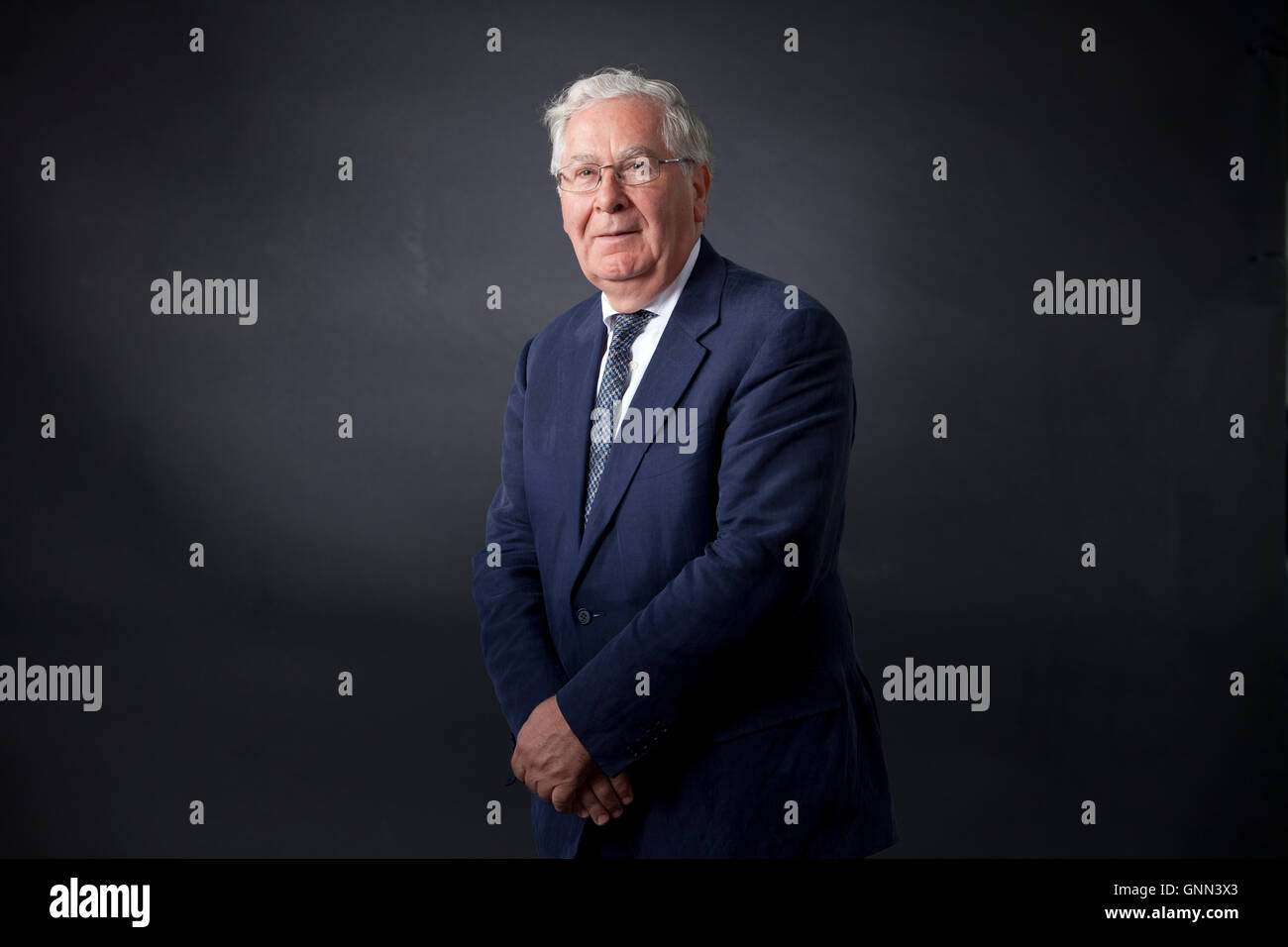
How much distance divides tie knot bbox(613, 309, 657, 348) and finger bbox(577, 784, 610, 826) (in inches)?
31.3

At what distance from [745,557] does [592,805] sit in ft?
1.71

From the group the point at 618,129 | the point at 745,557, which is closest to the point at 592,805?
the point at 745,557

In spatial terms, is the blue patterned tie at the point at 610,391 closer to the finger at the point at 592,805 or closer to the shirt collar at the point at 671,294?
the shirt collar at the point at 671,294

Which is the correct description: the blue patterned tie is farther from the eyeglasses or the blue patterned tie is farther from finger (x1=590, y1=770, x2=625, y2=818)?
finger (x1=590, y1=770, x2=625, y2=818)

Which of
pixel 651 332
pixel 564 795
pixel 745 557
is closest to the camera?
pixel 745 557

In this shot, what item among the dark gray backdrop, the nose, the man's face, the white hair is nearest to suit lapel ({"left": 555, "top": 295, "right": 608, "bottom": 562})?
the man's face

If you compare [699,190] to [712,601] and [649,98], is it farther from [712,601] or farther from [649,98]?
[712,601]

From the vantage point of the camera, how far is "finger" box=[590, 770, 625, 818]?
1764 mm

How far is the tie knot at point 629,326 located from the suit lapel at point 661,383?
7 centimetres

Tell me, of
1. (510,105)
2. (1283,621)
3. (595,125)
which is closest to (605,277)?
(595,125)

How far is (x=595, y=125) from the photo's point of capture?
182 centimetres

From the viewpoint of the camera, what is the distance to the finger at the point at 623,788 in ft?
5.81

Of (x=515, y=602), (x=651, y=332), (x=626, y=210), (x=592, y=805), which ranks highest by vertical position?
(x=626, y=210)

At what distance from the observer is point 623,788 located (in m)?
1.77
